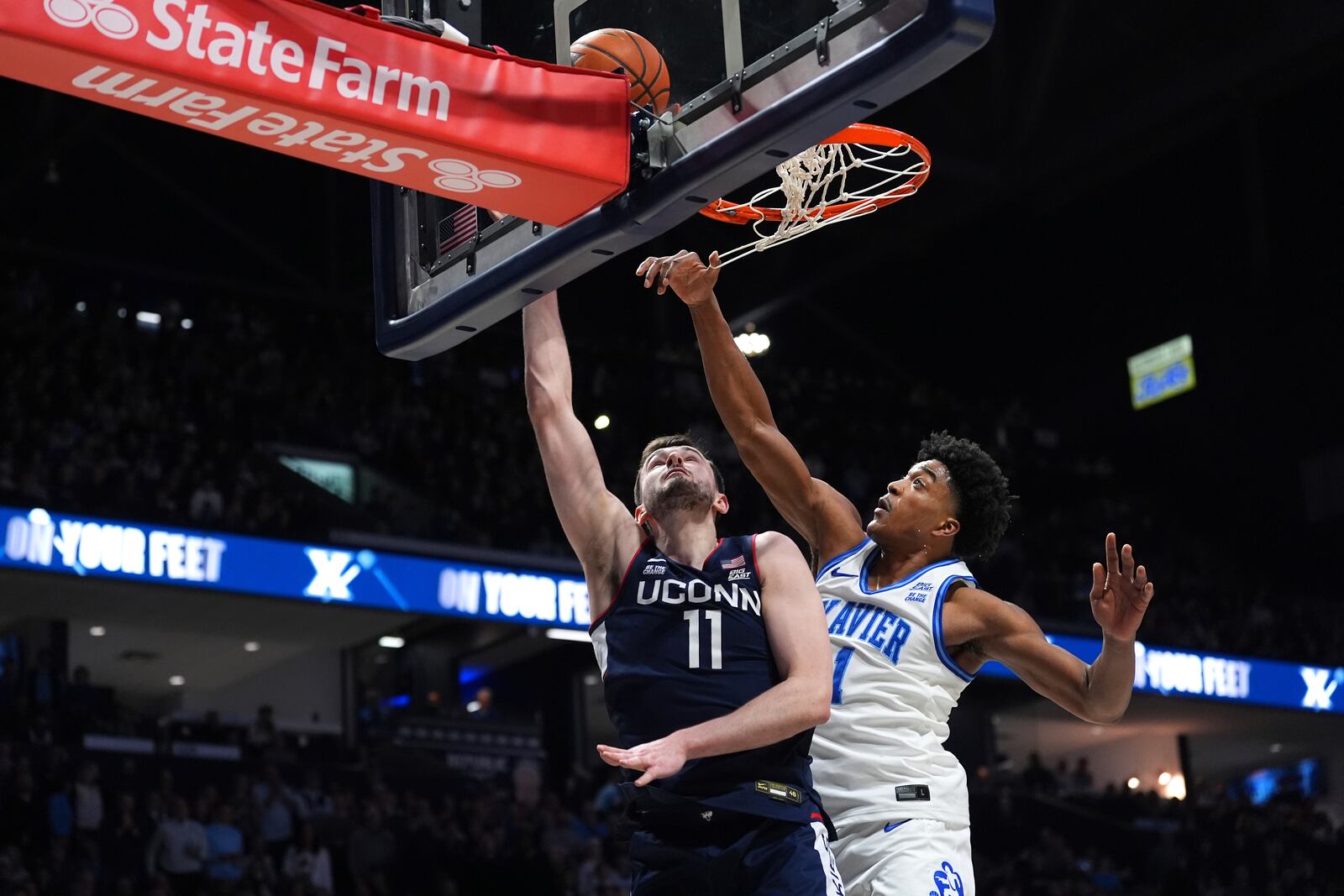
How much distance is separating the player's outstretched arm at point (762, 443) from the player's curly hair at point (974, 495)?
0.29 metres

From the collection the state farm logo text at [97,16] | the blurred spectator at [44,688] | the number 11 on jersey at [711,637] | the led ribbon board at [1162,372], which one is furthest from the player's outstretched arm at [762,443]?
the led ribbon board at [1162,372]

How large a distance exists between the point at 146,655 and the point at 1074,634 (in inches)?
455

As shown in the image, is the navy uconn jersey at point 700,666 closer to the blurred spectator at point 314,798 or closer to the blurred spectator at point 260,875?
the blurred spectator at point 260,875

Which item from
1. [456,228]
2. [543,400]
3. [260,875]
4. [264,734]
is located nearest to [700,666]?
[543,400]

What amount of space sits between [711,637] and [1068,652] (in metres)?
1.19

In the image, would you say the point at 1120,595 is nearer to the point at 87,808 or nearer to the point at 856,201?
the point at 856,201

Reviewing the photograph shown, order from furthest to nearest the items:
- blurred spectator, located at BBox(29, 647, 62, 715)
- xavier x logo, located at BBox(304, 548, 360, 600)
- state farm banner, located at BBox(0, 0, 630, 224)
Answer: xavier x logo, located at BBox(304, 548, 360, 600) < blurred spectator, located at BBox(29, 647, 62, 715) < state farm banner, located at BBox(0, 0, 630, 224)

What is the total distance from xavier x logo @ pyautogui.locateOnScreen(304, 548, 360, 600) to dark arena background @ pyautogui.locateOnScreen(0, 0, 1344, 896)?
2.0 inches

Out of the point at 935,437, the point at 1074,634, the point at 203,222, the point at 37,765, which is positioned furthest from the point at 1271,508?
the point at 935,437

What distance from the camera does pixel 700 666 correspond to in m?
3.51

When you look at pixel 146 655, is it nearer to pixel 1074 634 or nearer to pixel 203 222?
pixel 203 222

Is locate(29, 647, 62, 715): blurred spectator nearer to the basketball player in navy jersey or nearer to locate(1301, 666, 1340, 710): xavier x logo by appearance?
the basketball player in navy jersey

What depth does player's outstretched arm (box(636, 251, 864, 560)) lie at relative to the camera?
451 cm

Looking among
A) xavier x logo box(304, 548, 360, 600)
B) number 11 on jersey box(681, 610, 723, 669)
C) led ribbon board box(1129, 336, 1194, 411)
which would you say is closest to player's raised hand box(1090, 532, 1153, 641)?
number 11 on jersey box(681, 610, 723, 669)
